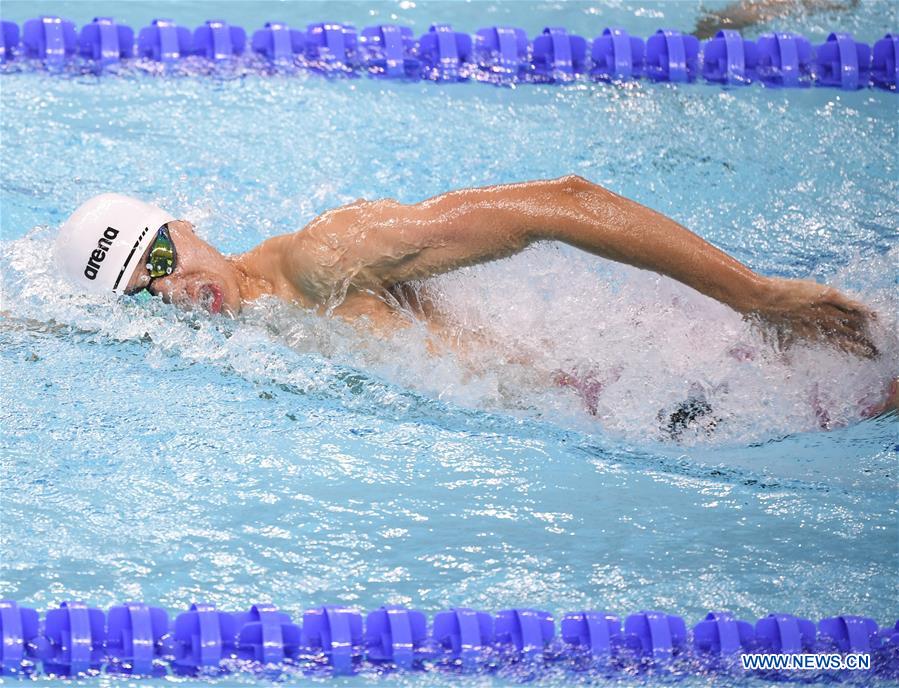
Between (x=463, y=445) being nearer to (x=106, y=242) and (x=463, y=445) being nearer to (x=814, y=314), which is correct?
(x=814, y=314)

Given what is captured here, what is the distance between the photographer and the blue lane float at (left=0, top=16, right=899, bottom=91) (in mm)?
4723

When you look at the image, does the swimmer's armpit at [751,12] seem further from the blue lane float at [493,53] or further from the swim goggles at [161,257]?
the swim goggles at [161,257]

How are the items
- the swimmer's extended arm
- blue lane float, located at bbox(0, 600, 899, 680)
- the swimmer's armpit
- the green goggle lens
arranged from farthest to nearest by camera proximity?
the swimmer's armpit → the green goggle lens → the swimmer's extended arm → blue lane float, located at bbox(0, 600, 899, 680)

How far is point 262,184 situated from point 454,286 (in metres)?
1.24

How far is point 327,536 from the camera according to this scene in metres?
2.78

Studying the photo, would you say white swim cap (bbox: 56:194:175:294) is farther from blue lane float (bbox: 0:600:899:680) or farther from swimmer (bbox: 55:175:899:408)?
blue lane float (bbox: 0:600:899:680)

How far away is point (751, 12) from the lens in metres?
5.12

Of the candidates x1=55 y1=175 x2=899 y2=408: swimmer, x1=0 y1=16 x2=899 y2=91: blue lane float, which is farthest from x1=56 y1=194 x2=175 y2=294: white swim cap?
x1=0 y1=16 x2=899 y2=91: blue lane float

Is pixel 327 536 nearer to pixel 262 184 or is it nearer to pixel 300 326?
pixel 300 326

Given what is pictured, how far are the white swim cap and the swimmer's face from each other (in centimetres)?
3

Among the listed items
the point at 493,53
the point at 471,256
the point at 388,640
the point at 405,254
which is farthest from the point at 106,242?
the point at 493,53

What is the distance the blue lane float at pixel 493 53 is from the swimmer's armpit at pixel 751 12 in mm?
244

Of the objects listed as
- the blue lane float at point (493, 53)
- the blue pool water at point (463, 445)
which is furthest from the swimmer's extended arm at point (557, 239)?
the blue lane float at point (493, 53)

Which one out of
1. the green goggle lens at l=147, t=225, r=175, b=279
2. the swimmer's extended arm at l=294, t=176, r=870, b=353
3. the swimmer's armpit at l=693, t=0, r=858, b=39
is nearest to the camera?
the swimmer's extended arm at l=294, t=176, r=870, b=353
